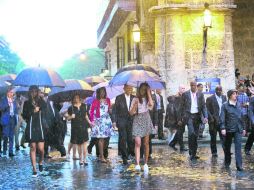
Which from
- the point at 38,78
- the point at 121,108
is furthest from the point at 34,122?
the point at 121,108

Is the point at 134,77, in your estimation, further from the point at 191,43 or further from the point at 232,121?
the point at 191,43

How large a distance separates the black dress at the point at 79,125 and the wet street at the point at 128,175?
54 cm

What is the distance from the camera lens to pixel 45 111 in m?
11.0

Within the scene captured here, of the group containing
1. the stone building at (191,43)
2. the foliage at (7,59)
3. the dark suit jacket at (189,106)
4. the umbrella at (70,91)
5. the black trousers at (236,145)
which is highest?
the foliage at (7,59)

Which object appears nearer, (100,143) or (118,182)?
(118,182)

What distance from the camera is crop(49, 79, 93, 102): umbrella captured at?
1286cm

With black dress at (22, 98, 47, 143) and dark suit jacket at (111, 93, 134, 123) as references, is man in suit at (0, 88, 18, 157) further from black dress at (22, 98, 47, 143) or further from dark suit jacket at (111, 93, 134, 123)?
black dress at (22, 98, 47, 143)

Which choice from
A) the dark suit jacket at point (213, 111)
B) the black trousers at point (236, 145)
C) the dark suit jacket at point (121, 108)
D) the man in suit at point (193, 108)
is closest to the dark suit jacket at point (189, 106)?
the man in suit at point (193, 108)

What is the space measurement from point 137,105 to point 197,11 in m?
7.61

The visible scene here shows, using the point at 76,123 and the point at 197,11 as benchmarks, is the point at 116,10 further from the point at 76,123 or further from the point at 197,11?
the point at 76,123

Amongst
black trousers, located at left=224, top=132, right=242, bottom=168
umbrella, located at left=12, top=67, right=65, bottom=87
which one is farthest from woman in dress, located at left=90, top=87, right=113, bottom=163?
black trousers, located at left=224, top=132, right=242, bottom=168

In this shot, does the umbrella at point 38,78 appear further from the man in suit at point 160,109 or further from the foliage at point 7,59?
the foliage at point 7,59

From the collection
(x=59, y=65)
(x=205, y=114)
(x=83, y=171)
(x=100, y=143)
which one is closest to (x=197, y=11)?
(x=205, y=114)

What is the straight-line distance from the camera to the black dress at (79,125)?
12.7 meters
